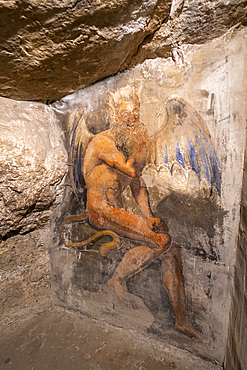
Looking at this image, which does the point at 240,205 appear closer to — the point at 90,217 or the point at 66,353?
the point at 90,217

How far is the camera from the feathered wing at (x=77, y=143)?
257 centimetres

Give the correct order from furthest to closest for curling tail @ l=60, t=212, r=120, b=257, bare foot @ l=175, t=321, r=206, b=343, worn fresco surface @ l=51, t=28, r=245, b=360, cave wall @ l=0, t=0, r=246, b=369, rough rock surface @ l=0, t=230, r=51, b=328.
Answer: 1. rough rock surface @ l=0, t=230, r=51, b=328
2. curling tail @ l=60, t=212, r=120, b=257
3. bare foot @ l=175, t=321, r=206, b=343
4. worn fresco surface @ l=51, t=28, r=245, b=360
5. cave wall @ l=0, t=0, r=246, b=369

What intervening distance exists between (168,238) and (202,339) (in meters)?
0.97

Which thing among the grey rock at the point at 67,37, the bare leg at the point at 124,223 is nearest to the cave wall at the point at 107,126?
the grey rock at the point at 67,37

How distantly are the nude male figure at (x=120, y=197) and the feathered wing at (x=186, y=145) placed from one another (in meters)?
0.18

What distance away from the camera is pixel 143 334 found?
2.48m

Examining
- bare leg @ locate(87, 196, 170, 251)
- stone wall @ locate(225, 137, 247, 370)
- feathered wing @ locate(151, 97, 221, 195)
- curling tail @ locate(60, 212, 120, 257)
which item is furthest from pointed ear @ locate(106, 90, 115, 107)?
stone wall @ locate(225, 137, 247, 370)

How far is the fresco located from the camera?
1987 millimetres

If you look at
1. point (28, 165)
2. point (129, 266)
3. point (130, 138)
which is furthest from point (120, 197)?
point (28, 165)

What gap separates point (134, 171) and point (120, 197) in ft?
1.07

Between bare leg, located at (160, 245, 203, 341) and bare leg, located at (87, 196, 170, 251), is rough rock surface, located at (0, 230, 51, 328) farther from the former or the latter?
bare leg, located at (160, 245, 203, 341)

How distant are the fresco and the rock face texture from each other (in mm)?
432

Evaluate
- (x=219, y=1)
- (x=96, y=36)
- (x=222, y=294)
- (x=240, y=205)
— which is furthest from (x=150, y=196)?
(x=219, y=1)

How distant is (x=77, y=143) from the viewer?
2627 mm
